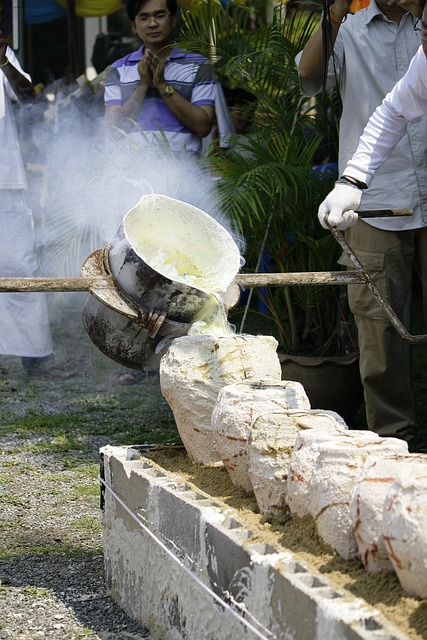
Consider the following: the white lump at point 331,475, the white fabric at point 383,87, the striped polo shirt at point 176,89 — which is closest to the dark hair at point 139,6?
the striped polo shirt at point 176,89

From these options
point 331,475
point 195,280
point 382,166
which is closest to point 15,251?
point 382,166

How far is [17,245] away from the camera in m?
6.54

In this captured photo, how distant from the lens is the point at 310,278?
342cm

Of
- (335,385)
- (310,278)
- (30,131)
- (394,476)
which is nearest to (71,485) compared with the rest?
(335,385)

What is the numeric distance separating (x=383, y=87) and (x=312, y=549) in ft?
8.93

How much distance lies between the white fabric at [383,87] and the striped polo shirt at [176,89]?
4.65 feet

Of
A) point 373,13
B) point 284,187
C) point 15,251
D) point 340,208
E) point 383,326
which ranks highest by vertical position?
point 373,13

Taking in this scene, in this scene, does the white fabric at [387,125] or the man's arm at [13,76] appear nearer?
the white fabric at [387,125]

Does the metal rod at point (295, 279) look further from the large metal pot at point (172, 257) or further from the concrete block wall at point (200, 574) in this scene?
the concrete block wall at point (200, 574)

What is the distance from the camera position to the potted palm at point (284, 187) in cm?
509

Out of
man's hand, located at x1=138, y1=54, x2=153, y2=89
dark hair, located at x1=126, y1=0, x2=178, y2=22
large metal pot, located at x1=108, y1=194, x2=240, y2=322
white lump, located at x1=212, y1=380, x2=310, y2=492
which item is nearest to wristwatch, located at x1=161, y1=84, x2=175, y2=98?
man's hand, located at x1=138, y1=54, x2=153, y2=89

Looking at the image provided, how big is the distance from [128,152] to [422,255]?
6.26ft

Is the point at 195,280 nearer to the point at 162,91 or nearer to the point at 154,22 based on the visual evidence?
the point at 162,91

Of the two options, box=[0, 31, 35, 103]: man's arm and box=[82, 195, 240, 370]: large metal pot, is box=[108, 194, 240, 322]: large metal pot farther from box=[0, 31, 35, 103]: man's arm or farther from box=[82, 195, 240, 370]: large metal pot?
box=[0, 31, 35, 103]: man's arm
